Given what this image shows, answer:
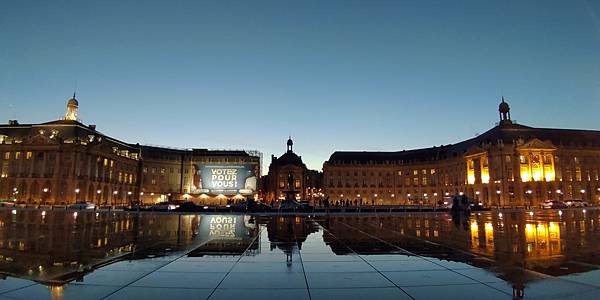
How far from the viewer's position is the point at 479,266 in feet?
29.5

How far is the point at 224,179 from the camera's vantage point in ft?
304

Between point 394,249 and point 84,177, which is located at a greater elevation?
point 84,177

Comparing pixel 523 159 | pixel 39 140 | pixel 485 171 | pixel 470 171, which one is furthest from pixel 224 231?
pixel 470 171

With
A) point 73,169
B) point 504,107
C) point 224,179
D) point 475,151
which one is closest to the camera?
point 73,169

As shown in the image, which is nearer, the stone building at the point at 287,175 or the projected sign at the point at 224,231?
the projected sign at the point at 224,231

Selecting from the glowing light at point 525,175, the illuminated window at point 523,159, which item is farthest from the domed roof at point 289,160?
the glowing light at point 525,175

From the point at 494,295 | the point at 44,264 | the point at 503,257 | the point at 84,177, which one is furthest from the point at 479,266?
the point at 84,177

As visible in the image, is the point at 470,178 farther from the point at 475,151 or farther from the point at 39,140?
the point at 39,140

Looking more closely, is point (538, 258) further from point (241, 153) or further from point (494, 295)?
point (241, 153)

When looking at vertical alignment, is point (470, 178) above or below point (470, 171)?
below

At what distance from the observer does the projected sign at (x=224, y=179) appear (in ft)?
304

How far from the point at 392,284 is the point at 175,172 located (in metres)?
125

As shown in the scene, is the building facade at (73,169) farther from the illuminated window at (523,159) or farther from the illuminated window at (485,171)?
the illuminated window at (523,159)

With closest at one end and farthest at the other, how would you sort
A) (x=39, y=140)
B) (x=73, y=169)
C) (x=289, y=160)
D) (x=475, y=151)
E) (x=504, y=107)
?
(x=73, y=169), (x=39, y=140), (x=475, y=151), (x=504, y=107), (x=289, y=160)
